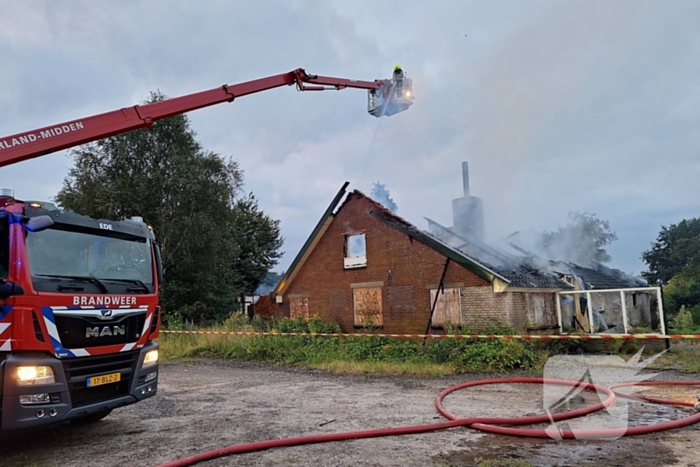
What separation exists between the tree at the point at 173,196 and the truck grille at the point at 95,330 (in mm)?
17518

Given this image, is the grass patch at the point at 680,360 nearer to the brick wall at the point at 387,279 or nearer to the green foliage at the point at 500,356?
the green foliage at the point at 500,356

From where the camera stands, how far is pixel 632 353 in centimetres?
1375

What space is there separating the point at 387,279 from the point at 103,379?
1131cm

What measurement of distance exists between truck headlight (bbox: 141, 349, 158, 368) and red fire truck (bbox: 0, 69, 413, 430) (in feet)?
0.04

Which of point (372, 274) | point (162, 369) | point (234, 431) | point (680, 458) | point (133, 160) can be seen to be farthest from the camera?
point (133, 160)

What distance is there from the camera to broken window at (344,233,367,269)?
56.3ft

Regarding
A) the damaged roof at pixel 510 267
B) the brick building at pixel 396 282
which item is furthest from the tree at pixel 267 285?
the damaged roof at pixel 510 267

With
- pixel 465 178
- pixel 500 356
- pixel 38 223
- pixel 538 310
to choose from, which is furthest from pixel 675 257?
pixel 38 223

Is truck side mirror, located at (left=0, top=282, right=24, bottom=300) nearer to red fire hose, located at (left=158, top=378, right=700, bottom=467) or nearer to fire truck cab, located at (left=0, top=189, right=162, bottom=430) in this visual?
fire truck cab, located at (left=0, top=189, right=162, bottom=430)

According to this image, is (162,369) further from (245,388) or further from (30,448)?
(30,448)

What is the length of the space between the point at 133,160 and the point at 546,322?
754 inches

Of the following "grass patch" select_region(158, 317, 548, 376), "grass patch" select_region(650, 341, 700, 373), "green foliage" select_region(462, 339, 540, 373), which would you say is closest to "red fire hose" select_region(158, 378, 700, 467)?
"green foliage" select_region(462, 339, 540, 373)

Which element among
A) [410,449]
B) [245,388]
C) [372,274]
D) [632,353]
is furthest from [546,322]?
[410,449]

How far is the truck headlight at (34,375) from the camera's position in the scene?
194 inches
